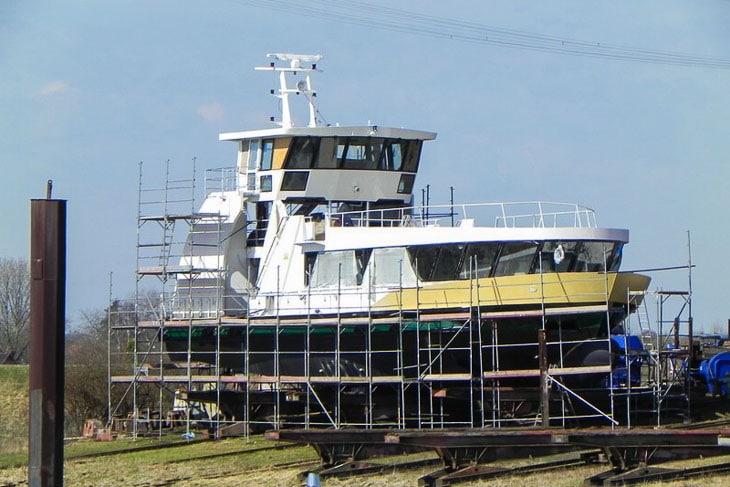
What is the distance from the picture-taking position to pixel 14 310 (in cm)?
8500

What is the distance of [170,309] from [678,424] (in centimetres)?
1309

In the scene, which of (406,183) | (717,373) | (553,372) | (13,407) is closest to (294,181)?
(406,183)

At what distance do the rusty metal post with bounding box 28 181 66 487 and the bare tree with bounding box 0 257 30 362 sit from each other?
214ft

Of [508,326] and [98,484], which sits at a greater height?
[508,326]

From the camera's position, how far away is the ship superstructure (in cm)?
2861

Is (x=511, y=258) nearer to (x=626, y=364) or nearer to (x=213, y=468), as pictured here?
(x=626, y=364)

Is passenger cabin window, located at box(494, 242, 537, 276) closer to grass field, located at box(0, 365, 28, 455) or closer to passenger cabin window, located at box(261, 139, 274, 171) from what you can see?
passenger cabin window, located at box(261, 139, 274, 171)

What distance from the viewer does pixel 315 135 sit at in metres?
33.5

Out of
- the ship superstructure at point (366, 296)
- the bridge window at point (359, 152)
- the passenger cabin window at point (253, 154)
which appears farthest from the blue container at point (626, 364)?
the passenger cabin window at point (253, 154)

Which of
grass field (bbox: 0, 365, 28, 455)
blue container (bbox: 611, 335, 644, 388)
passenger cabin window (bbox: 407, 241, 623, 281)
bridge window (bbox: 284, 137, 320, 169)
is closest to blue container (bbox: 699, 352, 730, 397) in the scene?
blue container (bbox: 611, 335, 644, 388)

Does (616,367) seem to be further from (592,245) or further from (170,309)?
(170,309)

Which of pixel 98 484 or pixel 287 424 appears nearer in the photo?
pixel 98 484

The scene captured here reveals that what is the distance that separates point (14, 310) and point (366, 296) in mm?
58627

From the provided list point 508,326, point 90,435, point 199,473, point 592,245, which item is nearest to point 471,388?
point 508,326
